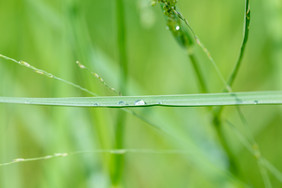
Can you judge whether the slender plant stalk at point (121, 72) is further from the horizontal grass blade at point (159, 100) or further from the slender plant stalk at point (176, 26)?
the horizontal grass blade at point (159, 100)

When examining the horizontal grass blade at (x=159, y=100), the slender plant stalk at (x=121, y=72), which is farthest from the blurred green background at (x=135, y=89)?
the horizontal grass blade at (x=159, y=100)

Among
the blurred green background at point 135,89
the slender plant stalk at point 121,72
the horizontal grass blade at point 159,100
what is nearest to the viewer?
the horizontal grass blade at point 159,100

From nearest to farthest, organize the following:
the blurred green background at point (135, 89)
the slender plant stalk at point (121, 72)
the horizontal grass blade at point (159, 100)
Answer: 1. the horizontal grass blade at point (159, 100)
2. the slender plant stalk at point (121, 72)
3. the blurred green background at point (135, 89)

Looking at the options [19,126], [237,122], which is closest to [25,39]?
[19,126]

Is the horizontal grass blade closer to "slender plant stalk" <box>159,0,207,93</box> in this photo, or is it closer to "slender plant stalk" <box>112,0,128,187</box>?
"slender plant stalk" <box>159,0,207,93</box>

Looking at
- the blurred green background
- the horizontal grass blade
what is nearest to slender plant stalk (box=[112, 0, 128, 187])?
the blurred green background

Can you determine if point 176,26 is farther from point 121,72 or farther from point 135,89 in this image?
point 135,89

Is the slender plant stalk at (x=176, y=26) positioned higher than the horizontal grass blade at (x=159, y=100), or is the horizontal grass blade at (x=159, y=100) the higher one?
the slender plant stalk at (x=176, y=26)

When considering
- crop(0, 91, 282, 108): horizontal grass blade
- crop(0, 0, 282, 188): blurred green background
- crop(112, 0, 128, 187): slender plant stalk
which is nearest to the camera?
crop(0, 91, 282, 108): horizontal grass blade

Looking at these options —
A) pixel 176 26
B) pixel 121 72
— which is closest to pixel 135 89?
pixel 121 72
